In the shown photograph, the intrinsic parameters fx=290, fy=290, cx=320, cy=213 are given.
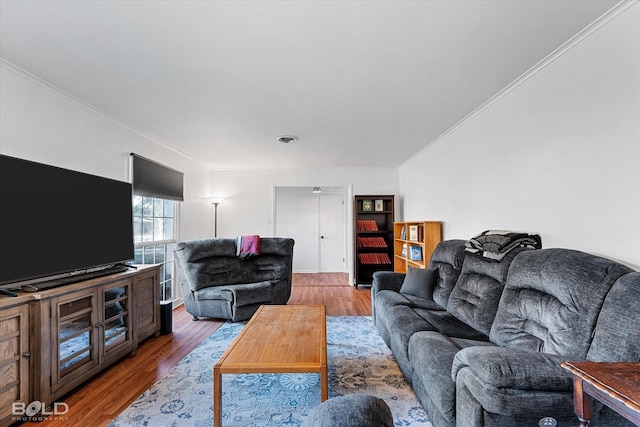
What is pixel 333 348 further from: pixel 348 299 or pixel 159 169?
pixel 159 169

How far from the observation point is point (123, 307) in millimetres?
2695

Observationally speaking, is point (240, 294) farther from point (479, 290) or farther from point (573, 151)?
point (573, 151)

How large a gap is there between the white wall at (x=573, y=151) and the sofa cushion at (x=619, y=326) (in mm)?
389

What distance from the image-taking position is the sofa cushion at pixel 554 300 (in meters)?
1.42

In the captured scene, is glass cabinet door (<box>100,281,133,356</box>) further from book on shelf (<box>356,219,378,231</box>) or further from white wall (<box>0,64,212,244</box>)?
book on shelf (<box>356,219,378,231</box>)

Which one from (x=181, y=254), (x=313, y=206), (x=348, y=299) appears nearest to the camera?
(x=181, y=254)

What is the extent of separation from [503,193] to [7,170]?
3757 millimetres

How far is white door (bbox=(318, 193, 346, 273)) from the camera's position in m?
7.37

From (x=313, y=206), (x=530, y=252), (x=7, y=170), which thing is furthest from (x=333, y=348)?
(x=313, y=206)

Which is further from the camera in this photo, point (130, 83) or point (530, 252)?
point (130, 83)

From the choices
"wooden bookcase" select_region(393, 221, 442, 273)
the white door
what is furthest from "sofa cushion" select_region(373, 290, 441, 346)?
the white door

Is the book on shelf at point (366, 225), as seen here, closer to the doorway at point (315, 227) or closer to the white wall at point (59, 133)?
the doorway at point (315, 227)

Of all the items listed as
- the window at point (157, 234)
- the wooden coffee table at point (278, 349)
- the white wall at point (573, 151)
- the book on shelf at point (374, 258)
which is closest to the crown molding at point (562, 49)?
the white wall at point (573, 151)

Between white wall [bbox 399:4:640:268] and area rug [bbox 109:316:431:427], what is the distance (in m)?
1.58
